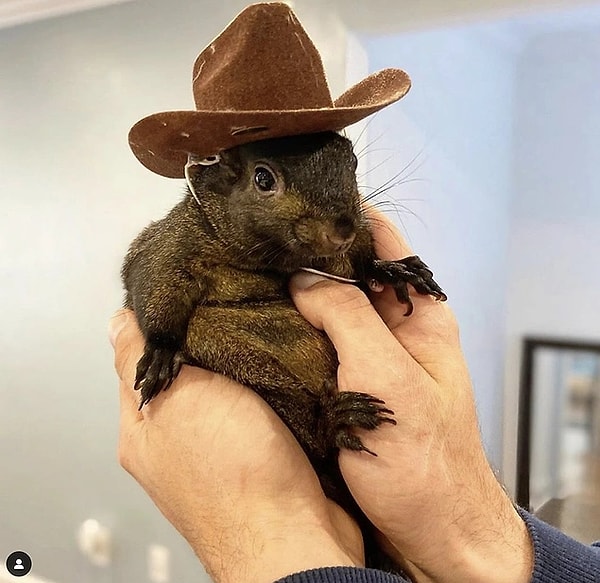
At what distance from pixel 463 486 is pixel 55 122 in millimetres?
2369

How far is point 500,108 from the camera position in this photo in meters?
3.39

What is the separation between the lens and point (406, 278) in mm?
1075

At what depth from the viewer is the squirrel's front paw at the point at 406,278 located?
108 centimetres

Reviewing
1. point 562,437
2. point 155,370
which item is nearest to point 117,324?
point 155,370

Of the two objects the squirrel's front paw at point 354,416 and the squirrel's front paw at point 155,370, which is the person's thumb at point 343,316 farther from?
the squirrel's front paw at point 155,370

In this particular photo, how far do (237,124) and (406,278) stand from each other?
0.33 metres

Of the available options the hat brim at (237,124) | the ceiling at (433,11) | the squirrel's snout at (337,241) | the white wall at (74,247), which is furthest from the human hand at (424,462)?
the white wall at (74,247)

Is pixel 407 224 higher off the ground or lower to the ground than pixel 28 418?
higher

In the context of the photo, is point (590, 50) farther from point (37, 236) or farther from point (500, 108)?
point (37, 236)

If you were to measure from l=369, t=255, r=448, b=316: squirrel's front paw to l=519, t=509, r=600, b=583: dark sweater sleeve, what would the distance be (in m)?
0.33

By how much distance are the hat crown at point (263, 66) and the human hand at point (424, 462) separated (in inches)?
10.1

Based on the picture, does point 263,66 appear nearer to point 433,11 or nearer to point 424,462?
point 424,462

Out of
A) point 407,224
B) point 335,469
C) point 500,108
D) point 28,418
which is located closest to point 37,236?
point 28,418

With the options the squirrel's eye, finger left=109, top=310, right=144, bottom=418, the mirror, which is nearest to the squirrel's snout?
the squirrel's eye
